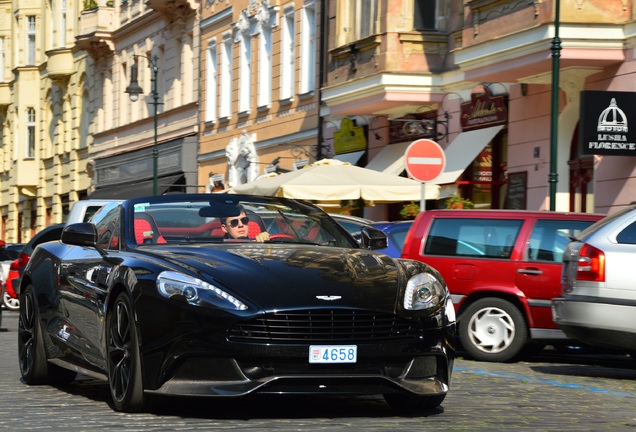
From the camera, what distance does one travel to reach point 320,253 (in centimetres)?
956

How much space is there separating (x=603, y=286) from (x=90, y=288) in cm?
466

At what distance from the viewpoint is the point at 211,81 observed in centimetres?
4719

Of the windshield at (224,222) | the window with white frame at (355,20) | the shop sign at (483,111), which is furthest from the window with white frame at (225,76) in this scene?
the windshield at (224,222)

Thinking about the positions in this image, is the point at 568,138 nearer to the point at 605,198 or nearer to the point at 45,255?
the point at 605,198

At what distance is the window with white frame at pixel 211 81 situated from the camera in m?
46.8

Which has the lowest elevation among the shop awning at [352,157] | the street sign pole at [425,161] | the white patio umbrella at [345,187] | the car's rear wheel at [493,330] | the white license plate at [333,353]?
the car's rear wheel at [493,330]

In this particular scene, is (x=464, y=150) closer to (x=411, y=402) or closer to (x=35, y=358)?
(x=35, y=358)

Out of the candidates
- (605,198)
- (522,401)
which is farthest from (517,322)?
(605,198)

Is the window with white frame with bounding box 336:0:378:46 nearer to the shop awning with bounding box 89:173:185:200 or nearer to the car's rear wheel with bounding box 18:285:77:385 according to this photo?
the shop awning with bounding box 89:173:185:200

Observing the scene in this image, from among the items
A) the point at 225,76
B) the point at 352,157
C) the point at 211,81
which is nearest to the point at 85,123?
the point at 211,81

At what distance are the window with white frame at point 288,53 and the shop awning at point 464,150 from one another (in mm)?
10549

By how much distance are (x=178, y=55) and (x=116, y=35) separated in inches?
292

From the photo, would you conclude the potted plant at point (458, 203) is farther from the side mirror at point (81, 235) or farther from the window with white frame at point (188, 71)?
the window with white frame at point (188, 71)

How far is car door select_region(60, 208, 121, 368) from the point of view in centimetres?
974
